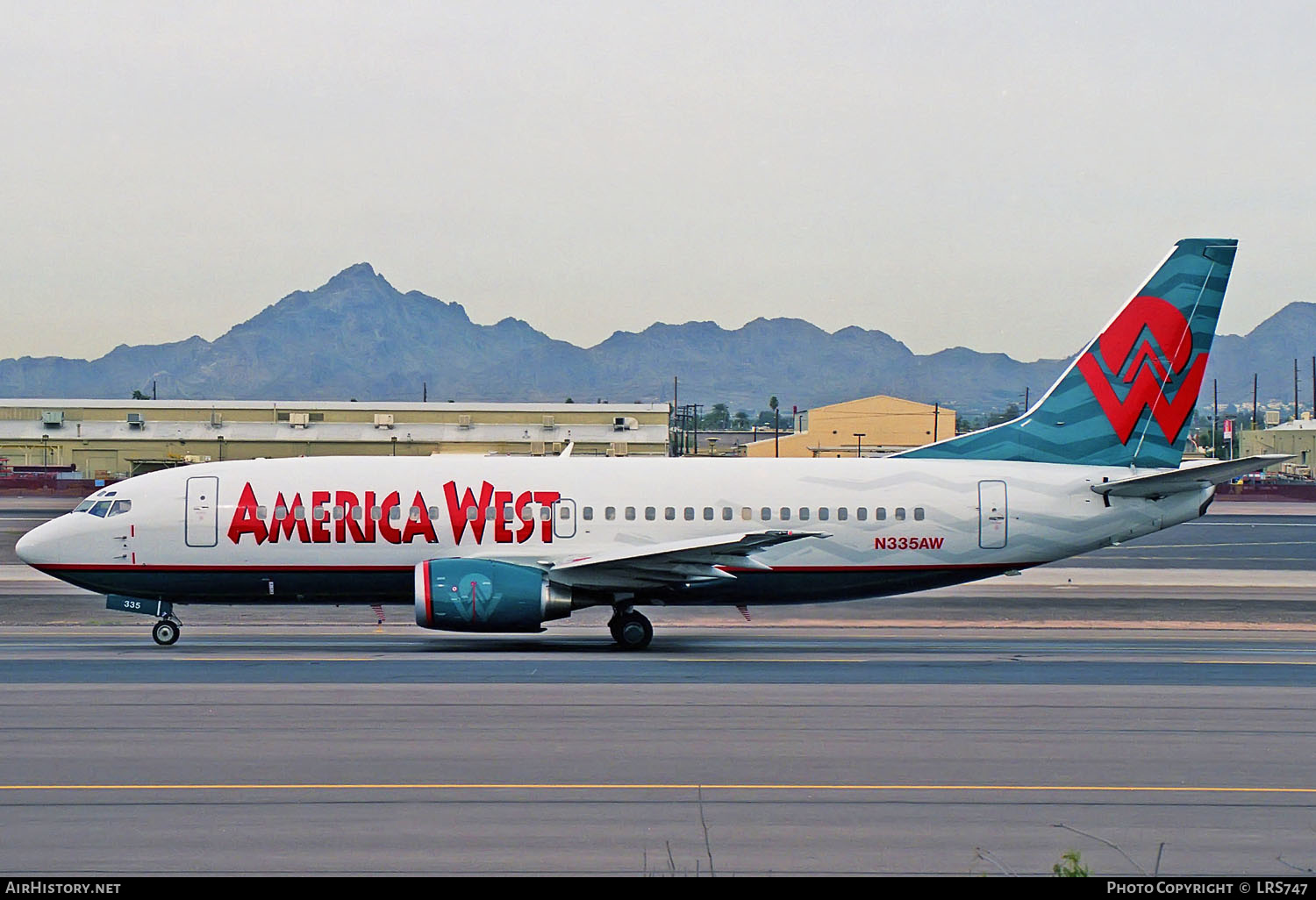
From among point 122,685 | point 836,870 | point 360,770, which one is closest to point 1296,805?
point 836,870

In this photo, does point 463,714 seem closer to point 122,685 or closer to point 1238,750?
point 122,685

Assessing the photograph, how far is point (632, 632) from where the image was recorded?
26.2m

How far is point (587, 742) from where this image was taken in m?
16.5

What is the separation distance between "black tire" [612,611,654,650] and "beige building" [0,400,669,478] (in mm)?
65040

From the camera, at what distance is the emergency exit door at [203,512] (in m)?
26.5

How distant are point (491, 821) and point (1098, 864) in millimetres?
5558

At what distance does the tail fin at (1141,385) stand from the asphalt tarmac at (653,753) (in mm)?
4125

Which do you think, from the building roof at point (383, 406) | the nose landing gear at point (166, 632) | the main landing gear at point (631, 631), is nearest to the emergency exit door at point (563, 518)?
the main landing gear at point (631, 631)

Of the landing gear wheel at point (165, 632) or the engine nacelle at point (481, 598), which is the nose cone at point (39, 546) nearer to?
the landing gear wheel at point (165, 632)

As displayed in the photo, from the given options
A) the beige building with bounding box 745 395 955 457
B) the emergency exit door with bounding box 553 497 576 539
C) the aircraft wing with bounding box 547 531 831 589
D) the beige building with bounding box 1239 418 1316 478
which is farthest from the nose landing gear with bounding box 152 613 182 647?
the beige building with bounding box 1239 418 1316 478

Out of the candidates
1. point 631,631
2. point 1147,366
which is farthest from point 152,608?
point 1147,366

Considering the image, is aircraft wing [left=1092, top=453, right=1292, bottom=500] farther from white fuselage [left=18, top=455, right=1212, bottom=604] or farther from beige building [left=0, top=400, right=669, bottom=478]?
beige building [left=0, top=400, right=669, bottom=478]

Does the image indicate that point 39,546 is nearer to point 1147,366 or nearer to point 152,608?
point 152,608

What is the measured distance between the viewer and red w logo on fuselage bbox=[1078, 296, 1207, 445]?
2881 cm
